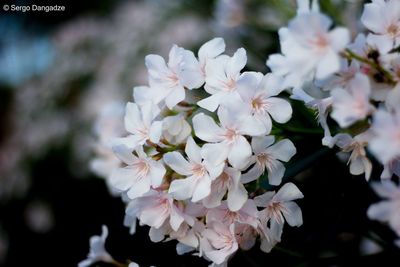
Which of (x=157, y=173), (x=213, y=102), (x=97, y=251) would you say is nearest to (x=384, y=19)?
(x=213, y=102)

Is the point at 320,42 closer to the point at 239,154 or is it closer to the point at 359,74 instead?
the point at 359,74

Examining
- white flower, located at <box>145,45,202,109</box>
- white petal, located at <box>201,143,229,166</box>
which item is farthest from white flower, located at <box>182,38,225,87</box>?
white petal, located at <box>201,143,229,166</box>

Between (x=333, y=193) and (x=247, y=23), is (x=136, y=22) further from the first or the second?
(x=333, y=193)

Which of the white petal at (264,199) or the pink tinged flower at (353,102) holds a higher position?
the pink tinged flower at (353,102)

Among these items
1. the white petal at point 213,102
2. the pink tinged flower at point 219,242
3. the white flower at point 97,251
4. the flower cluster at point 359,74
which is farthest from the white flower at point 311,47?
the white flower at point 97,251

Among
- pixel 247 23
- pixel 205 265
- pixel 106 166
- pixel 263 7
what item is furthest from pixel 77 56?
pixel 205 265

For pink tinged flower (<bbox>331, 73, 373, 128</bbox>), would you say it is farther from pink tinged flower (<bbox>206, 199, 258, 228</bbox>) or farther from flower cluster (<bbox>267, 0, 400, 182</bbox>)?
pink tinged flower (<bbox>206, 199, 258, 228</bbox>)

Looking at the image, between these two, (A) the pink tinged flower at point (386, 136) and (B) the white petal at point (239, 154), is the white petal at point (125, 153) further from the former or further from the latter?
(A) the pink tinged flower at point (386, 136)

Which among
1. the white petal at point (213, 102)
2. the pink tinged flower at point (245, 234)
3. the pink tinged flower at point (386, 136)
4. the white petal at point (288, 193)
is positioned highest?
the pink tinged flower at point (386, 136)
